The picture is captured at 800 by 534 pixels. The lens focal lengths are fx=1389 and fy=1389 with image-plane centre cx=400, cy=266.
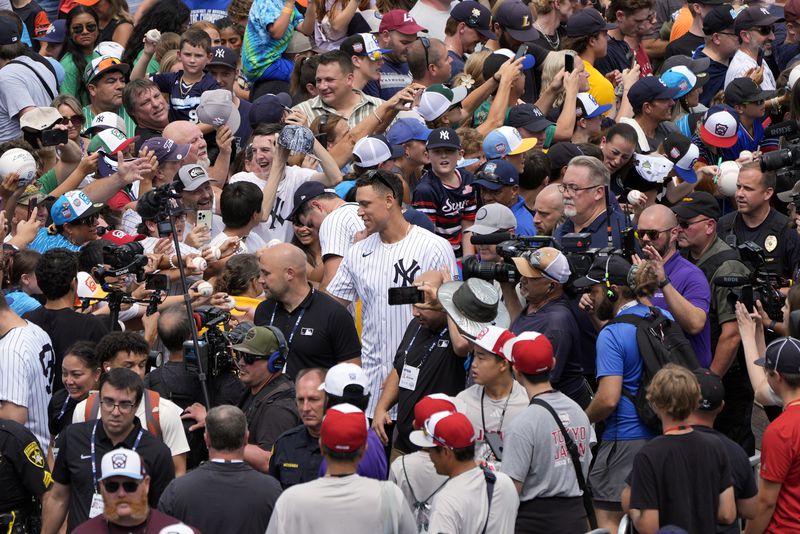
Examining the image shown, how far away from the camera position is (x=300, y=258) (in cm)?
869

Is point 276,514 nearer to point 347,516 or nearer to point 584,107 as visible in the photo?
point 347,516

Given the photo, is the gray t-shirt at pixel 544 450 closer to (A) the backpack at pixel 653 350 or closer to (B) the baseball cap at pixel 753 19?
(A) the backpack at pixel 653 350

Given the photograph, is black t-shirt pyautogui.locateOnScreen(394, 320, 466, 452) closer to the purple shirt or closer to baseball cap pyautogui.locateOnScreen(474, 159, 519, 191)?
the purple shirt

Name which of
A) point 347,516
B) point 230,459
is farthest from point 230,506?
point 347,516

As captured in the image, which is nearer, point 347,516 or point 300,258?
point 347,516

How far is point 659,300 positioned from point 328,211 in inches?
99.6

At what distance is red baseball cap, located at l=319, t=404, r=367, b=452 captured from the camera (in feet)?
20.8

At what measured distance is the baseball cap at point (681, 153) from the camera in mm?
10398

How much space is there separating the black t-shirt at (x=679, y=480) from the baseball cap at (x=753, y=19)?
675 cm

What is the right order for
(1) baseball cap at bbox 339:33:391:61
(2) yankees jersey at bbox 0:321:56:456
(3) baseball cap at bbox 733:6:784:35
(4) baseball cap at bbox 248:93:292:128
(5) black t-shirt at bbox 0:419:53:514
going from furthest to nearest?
(3) baseball cap at bbox 733:6:784:35
(1) baseball cap at bbox 339:33:391:61
(4) baseball cap at bbox 248:93:292:128
(2) yankees jersey at bbox 0:321:56:456
(5) black t-shirt at bbox 0:419:53:514

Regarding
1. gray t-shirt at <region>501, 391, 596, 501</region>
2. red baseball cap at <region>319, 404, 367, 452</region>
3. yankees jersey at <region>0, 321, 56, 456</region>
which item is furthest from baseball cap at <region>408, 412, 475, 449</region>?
yankees jersey at <region>0, 321, 56, 456</region>

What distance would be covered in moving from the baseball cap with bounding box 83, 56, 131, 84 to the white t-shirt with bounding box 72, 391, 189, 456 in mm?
4992

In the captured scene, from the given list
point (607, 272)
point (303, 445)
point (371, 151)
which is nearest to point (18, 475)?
point (303, 445)

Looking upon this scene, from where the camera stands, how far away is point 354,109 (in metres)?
11.7
